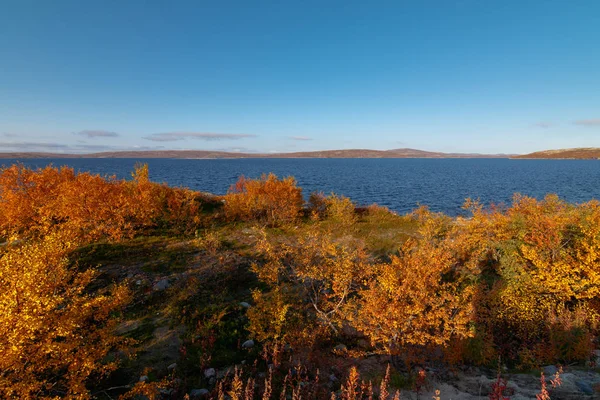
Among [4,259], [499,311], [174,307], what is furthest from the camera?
[174,307]

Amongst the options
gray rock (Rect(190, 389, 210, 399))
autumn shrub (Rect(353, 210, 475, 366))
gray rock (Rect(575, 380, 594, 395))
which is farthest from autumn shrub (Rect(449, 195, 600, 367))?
gray rock (Rect(190, 389, 210, 399))

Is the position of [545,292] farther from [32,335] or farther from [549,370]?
[32,335]

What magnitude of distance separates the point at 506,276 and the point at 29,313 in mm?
19028

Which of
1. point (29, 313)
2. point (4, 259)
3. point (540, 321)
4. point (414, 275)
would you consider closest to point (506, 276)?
point (540, 321)

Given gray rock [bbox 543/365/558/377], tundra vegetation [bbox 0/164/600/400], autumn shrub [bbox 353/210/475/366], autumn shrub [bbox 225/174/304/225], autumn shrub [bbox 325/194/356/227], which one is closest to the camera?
tundra vegetation [bbox 0/164/600/400]

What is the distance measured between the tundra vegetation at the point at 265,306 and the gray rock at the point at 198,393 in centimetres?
20

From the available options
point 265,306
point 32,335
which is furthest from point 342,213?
point 32,335

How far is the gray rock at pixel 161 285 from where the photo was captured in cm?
1505

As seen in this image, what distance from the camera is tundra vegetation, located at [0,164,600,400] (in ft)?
23.2

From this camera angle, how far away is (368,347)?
37.3ft

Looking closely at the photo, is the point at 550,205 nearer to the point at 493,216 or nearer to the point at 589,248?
the point at 493,216

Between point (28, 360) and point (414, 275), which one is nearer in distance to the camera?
point (28, 360)

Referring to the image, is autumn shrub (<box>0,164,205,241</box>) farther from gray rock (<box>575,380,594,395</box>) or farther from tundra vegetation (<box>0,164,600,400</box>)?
gray rock (<box>575,380,594,395</box>)

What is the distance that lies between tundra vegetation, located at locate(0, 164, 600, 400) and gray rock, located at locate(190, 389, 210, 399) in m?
0.20
